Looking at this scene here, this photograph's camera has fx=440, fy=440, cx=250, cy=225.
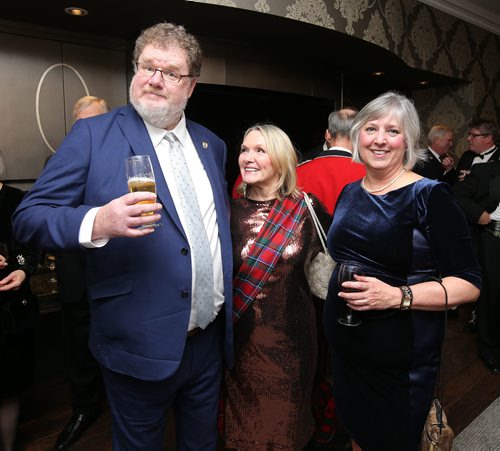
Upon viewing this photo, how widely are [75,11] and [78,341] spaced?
6.65ft

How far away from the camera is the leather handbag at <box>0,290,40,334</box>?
1847 millimetres

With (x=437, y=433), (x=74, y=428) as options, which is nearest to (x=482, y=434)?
(x=437, y=433)

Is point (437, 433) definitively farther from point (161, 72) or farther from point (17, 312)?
point (17, 312)

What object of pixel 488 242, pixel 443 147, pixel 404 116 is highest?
pixel 404 116

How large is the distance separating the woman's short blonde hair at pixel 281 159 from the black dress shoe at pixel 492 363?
2355 millimetres

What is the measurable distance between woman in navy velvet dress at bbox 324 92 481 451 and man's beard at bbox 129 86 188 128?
67 cm

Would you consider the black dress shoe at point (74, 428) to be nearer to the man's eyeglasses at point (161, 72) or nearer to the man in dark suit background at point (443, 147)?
the man's eyeglasses at point (161, 72)

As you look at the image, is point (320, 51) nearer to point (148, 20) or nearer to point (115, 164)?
point (148, 20)

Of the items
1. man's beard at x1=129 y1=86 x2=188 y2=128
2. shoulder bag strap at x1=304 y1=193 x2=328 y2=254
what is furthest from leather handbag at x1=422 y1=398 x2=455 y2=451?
man's beard at x1=129 y1=86 x2=188 y2=128

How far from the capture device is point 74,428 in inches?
92.7

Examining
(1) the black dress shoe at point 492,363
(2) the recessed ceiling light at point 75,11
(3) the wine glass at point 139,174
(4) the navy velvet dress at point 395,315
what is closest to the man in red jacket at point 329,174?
(4) the navy velvet dress at point 395,315

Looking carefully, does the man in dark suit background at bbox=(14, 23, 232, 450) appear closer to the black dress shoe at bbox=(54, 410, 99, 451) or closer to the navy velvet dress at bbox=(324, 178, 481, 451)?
the navy velvet dress at bbox=(324, 178, 481, 451)

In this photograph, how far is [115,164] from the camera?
4.10 feet

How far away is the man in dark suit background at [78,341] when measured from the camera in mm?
2330
